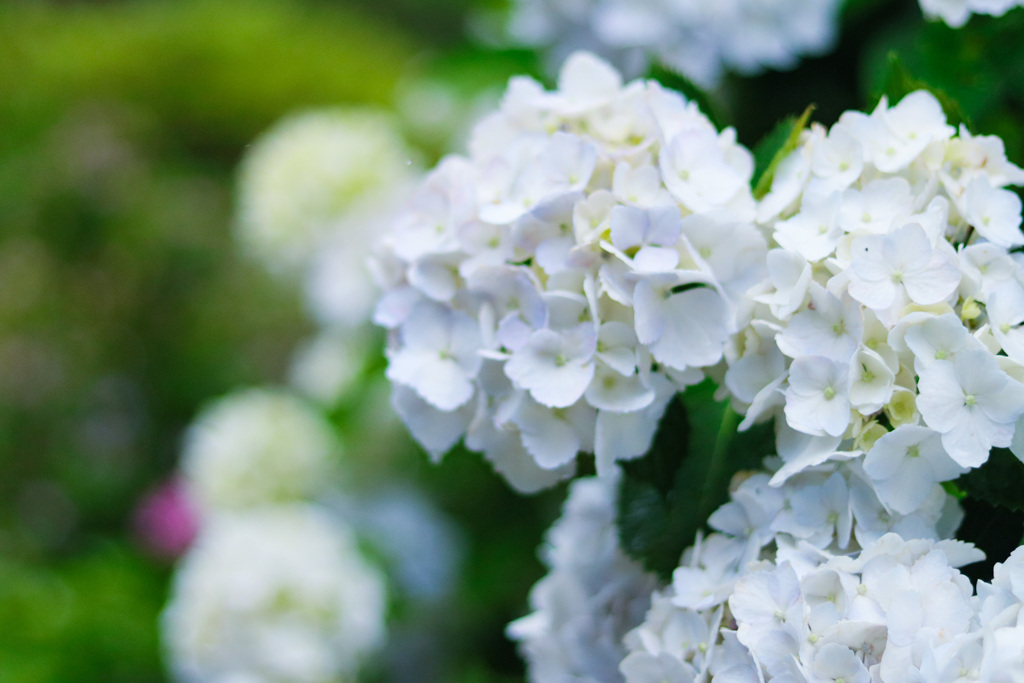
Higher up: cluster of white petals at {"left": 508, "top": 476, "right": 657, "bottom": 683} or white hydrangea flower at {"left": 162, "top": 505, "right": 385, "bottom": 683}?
cluster of white petals at {"left": 508, "top": 476, "right": 657, "bottom": 683}

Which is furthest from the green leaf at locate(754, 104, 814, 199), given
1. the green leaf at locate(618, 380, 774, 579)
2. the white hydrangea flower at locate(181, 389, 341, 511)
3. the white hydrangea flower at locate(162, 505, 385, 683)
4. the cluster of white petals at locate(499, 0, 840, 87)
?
the white hydrangea flower at locate(181, 389, 341, 511)

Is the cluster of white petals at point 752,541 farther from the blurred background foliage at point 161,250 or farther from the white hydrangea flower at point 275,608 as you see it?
the white hydrangea flower at point 275,608

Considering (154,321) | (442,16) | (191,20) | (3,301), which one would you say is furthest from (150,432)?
(442,16)

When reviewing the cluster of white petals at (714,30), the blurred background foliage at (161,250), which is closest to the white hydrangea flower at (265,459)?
the blurred background foliage at (161,250)

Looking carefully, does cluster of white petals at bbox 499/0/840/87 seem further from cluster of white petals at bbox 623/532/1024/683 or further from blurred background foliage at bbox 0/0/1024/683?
cluster of white petals at bbox 623/532/1024/683

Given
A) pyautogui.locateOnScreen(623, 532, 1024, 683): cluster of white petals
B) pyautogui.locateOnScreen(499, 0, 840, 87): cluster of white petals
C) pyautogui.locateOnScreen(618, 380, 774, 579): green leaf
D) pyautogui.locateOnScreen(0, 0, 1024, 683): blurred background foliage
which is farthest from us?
pyautogui.locateOnScreen(0, 0, 1024, 683): blurred background foliage

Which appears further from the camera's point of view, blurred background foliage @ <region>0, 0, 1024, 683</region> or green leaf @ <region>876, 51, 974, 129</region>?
blurred background foliage @ <region>0, 0, 1024, 683</region>
